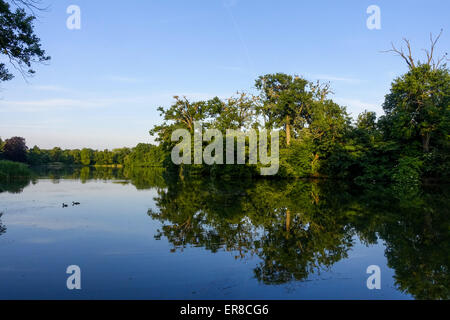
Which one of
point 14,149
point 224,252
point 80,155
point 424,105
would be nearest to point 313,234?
point 224,252

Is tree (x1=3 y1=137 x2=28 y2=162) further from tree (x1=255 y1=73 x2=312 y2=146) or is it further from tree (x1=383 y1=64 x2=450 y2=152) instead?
tree (x1=383 y1=64 x2=450 y2=152)

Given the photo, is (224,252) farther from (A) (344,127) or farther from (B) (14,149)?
(B) (14,149)

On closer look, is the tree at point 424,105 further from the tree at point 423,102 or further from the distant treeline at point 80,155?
the distant treeline at point 80,155

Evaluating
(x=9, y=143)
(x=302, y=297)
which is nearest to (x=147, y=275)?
(x=302, y=297)

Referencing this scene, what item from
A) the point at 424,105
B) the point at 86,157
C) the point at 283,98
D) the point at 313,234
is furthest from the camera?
the point at 86,157

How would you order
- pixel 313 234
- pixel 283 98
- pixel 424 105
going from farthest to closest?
pixel 283 98
pixel 424 105
pixel 313 234

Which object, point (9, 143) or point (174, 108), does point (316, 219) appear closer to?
point (174, 108)

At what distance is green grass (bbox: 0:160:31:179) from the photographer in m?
25.3

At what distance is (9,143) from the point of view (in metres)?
53.3

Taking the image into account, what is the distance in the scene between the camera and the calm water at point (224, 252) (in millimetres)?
4086

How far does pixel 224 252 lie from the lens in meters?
5.79

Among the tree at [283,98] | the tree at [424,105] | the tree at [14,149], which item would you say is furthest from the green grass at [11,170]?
the tree at [424,105]

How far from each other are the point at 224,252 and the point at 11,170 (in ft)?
92.8

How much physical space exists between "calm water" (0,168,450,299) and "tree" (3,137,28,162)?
53219mm
